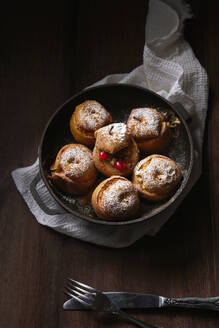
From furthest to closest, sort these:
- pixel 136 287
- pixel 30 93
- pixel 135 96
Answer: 1. pixel 30 93
2. pixel 135 96
3. pixel 136 287

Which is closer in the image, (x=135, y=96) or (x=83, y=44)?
(x=135, y=96)

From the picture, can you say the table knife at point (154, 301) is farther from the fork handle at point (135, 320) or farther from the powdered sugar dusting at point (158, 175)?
the powdered sugar dusting at point (158, 175)

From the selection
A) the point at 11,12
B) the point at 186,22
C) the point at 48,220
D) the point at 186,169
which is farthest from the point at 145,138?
the point at 11,12

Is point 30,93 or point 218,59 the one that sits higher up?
point 218,59

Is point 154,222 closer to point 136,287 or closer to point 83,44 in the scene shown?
point 136,287

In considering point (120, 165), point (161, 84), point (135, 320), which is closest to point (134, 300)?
point (135, 320)

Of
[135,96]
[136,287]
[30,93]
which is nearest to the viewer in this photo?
[136,287]

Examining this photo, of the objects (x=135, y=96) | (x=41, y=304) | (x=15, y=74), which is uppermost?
(x=15, y=74)
